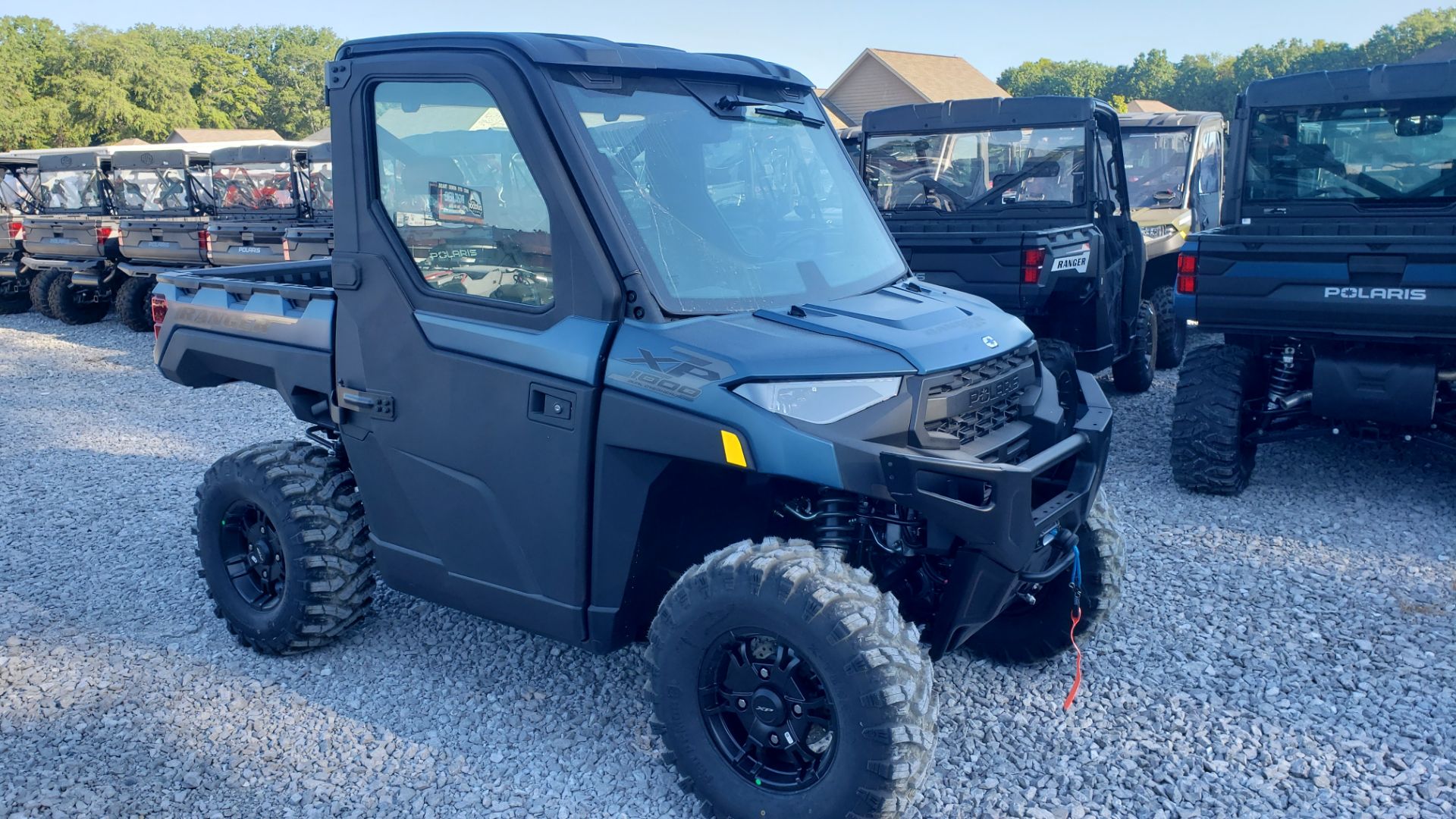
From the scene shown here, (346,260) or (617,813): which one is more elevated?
(346,260)

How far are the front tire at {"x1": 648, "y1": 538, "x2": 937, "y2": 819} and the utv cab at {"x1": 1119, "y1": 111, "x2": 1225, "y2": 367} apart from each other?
867 centimetres

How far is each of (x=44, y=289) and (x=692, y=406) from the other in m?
15.1

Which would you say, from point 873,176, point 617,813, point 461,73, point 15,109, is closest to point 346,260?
point 461,73

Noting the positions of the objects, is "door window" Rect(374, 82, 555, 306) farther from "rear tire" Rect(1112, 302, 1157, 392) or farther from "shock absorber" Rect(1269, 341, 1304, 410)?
"rear tire" Rect(1112, 302, 1157, 392)

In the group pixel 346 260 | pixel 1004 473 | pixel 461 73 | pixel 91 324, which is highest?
pixel 461 73

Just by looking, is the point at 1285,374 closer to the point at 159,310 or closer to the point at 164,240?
the point at 159,310

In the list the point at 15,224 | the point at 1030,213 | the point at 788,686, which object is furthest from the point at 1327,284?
the point at 15,224

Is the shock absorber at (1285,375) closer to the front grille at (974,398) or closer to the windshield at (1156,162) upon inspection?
the front grille at (974,398)

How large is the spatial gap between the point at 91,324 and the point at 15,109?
148 feet

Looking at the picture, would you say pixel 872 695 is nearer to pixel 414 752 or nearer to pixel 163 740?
pixel 414 752

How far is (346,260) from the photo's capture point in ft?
11.5

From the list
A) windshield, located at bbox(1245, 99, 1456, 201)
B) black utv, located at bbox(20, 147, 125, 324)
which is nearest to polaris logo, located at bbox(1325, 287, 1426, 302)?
windshield, located at bbox(1245, 99, 1456, 201)

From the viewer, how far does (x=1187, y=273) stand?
606 centimetres

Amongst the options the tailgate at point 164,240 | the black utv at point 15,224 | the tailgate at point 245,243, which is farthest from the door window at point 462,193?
the black utv at point 15,224
